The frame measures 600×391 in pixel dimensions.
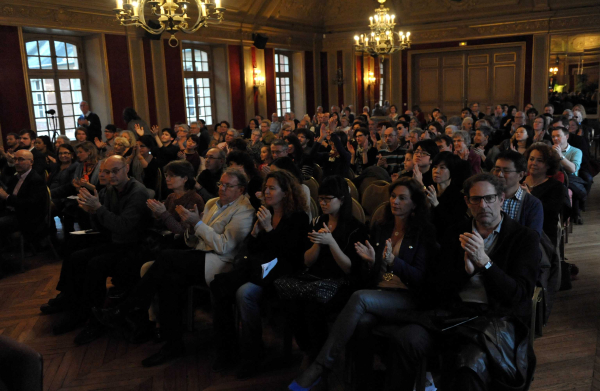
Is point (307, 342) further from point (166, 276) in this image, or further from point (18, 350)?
point (18, 350)

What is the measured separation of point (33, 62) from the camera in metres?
8.97

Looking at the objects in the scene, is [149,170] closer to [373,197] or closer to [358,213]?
[373,197]

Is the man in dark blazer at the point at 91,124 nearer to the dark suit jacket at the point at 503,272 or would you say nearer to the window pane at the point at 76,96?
the window pane at the point at 76,96

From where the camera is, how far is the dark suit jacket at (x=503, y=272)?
2293 millimetres

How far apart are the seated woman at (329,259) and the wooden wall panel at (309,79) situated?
497 inches

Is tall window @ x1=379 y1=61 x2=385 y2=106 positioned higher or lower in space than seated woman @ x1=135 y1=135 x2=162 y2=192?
higher

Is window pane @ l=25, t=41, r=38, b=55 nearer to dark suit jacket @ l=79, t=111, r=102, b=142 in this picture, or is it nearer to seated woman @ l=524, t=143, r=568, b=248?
dark suit jacket @ l=79, t=111, r=102, b=142

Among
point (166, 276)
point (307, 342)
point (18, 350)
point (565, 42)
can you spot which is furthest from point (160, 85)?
point (565, 42)

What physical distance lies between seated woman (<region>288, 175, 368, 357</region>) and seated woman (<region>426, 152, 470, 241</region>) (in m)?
0.76

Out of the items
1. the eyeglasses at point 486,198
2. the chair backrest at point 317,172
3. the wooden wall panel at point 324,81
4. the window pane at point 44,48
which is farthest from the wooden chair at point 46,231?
the wooden wall panel at point 324,81

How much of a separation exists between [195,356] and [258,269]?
80 cm

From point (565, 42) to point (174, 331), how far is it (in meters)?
15.4

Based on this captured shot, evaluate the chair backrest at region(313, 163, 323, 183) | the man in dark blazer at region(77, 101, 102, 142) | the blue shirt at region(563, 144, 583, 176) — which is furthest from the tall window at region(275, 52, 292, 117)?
the blue shirt at region(563, 144, 583, 176)

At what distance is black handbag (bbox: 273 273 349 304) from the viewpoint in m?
2.76
